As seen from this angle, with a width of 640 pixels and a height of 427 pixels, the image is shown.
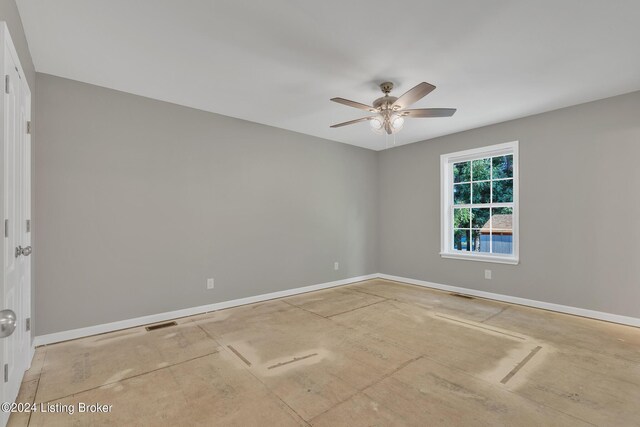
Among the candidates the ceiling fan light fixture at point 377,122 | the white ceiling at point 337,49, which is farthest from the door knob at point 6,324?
the ceiling fan light fixture at point 377,122

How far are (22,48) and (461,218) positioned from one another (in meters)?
5.32

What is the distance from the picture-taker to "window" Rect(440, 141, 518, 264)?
14.0 ft

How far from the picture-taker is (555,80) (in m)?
2.95

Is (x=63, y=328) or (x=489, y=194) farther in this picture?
(x=489, y=194)

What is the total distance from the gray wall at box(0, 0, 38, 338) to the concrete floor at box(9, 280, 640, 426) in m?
0.80

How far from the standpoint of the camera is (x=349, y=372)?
228 centimetres

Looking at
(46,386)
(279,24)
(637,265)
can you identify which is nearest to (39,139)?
(46,386)

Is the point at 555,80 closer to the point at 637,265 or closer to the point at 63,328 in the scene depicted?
the point at 637,265

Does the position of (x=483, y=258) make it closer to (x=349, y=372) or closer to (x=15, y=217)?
(x=349, y=372)

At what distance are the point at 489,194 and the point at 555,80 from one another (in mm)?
1881

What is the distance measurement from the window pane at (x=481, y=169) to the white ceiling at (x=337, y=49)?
3.65ft

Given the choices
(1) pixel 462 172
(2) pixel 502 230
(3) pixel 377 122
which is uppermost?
(3) pixel 377 122

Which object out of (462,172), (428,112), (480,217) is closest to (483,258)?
(480,217)

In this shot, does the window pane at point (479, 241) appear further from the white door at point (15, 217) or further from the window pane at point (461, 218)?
the white door at point (15, 217)
